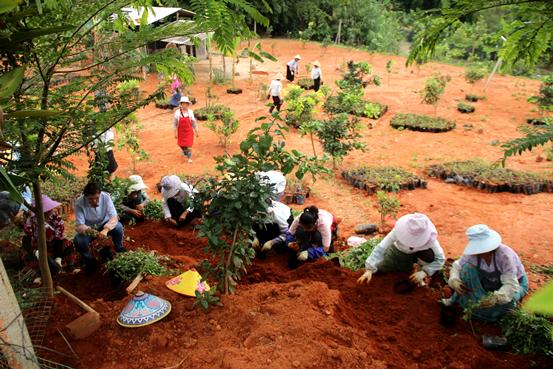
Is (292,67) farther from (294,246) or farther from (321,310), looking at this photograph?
(321,310)

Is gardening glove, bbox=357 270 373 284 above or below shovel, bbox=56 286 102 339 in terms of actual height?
below

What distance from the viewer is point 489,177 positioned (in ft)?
26.7

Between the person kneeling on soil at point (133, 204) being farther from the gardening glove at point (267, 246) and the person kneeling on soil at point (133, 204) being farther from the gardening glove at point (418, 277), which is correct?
the gardening glove at point (418, 277)

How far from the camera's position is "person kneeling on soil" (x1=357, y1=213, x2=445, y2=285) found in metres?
4.19

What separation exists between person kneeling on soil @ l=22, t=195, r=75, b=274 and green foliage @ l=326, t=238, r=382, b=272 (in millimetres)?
3126

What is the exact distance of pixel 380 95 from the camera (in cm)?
1493

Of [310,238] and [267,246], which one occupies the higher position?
[310,238]

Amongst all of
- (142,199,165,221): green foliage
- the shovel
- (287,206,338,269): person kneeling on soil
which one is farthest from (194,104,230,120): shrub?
the shovel

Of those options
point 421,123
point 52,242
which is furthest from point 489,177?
point 52,242

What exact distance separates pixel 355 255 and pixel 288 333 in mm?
2295

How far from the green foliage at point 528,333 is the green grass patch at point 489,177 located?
4.39 m

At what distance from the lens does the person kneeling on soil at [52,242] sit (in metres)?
A: 4.66

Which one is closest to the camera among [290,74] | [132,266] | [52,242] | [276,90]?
[132,266]

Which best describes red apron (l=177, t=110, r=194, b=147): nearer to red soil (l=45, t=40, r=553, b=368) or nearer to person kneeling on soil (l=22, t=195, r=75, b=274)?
red soil (l=45, t=40, r=553, b=368)
